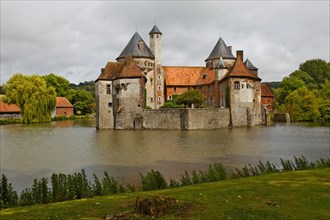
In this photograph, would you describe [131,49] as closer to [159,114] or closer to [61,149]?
[159,114]

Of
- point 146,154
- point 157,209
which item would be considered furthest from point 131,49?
point 157,209

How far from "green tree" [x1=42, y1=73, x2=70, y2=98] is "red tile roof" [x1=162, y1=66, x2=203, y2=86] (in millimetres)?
36183

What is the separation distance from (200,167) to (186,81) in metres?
39.0

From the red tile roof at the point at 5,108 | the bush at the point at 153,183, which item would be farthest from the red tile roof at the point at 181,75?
the bush at the point at 153,183

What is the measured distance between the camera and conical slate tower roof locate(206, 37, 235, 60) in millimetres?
52250

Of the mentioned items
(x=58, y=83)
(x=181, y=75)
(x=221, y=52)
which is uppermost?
(x=221, y=52)

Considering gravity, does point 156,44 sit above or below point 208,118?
above

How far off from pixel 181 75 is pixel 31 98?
25.4 m

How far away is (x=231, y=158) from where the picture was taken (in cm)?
1636

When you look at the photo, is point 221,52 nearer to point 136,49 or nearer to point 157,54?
point 157,54

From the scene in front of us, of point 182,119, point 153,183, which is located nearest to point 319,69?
point 182,119

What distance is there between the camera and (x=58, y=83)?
78312mm

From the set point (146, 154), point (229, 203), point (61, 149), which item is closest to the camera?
point (229, 203)

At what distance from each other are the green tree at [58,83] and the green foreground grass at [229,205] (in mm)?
74050
